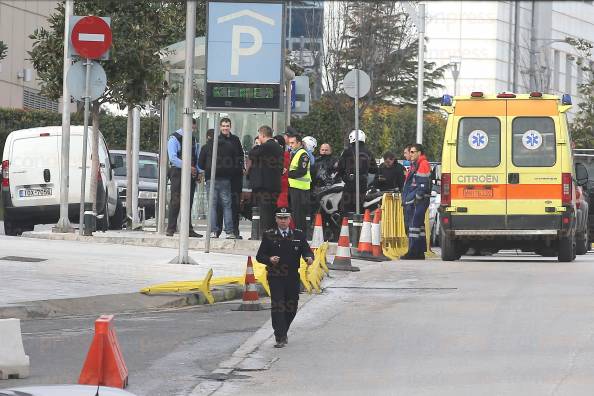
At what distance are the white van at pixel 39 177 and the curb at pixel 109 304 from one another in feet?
35.8

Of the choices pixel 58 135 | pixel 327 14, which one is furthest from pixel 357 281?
pixel 327 14

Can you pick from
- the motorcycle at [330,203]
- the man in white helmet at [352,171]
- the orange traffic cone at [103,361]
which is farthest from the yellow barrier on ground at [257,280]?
the motorcycle at [330,203]

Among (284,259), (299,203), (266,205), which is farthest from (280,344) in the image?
(299,203)

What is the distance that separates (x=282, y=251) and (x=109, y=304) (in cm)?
271

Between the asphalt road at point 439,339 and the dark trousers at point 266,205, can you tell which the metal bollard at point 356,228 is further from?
the asphalt road at point 439,339

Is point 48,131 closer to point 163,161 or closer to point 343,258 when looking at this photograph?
point 163,161

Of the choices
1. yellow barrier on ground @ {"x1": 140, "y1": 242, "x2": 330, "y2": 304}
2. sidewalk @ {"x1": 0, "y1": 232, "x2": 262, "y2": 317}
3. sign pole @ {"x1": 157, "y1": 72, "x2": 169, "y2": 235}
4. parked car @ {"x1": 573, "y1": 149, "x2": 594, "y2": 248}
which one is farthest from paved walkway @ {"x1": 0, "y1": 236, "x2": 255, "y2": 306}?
parked car @ {"x1": 573, "y1": 149, "x2": 594, "y2": 248}

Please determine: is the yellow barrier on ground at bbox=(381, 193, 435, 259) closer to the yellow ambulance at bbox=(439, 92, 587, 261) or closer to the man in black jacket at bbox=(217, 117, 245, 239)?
the yellow ambulance at bbox=(439, 92, 587, 261)

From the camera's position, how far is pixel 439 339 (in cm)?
1273

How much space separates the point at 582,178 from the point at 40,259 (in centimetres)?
930

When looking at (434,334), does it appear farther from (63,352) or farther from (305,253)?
(63,352)

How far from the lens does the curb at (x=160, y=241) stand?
22562mm

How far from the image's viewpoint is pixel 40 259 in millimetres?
18859

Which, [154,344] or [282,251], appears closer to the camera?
[154,344]
